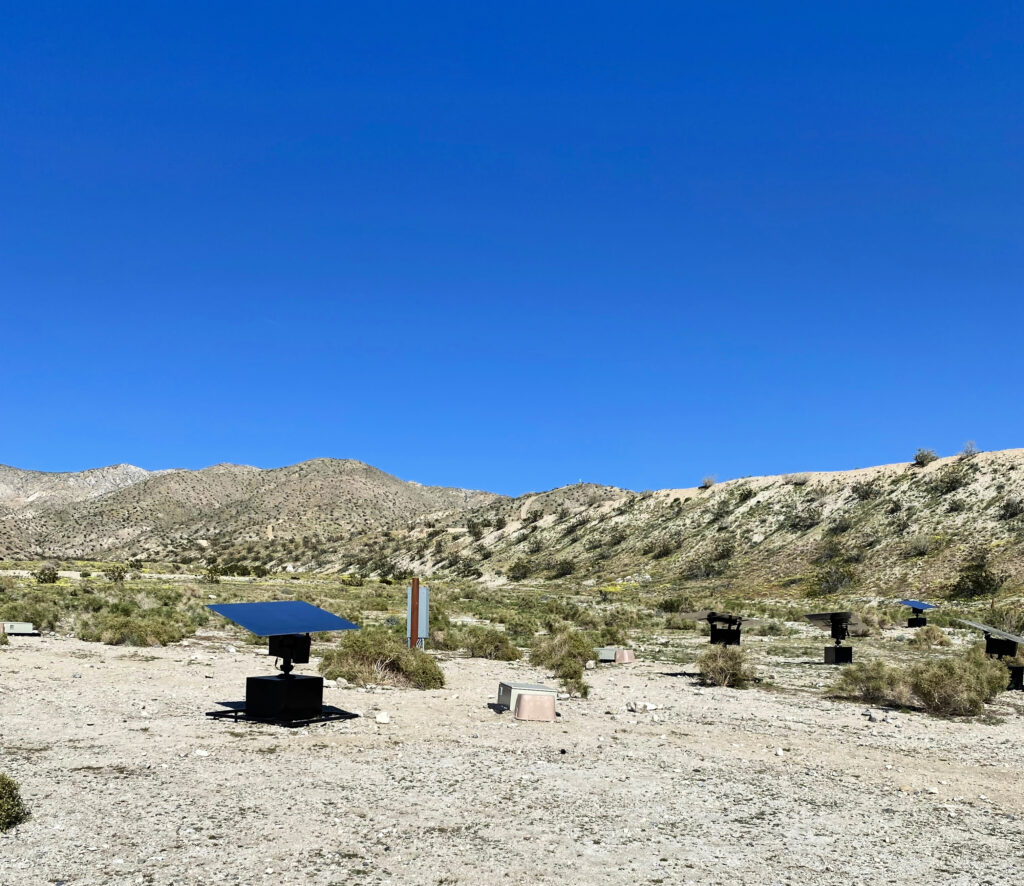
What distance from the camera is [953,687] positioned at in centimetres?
1711

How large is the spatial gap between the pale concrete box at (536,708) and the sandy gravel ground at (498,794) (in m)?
0.37

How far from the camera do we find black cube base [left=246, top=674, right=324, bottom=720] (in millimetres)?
14227

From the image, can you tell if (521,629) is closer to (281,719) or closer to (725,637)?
(725,637)

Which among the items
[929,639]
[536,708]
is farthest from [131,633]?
[929,639]

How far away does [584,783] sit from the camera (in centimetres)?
1112

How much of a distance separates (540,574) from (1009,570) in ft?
137

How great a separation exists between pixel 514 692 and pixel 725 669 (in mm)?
6841

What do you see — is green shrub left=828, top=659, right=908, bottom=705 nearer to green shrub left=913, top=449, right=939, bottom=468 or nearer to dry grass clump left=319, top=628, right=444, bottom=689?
dry grass clump left=319, top=628, right=444, bottom=689

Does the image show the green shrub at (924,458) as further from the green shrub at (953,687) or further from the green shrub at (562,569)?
the green shrub at (953,687)

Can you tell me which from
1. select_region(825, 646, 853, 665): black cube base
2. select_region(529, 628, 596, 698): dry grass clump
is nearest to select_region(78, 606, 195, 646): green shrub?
select_region(529, 628, 596, 698): dry grass clump

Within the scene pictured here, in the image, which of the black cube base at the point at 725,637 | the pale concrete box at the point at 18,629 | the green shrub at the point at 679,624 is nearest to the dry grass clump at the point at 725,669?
the black cube base at the point at 725,637

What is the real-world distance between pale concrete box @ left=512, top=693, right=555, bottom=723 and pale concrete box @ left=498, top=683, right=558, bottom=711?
0.11m

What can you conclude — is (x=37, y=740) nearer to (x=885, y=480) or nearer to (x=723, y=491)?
(x=885, y=480)

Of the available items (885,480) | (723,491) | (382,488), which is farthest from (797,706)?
(382,488)
